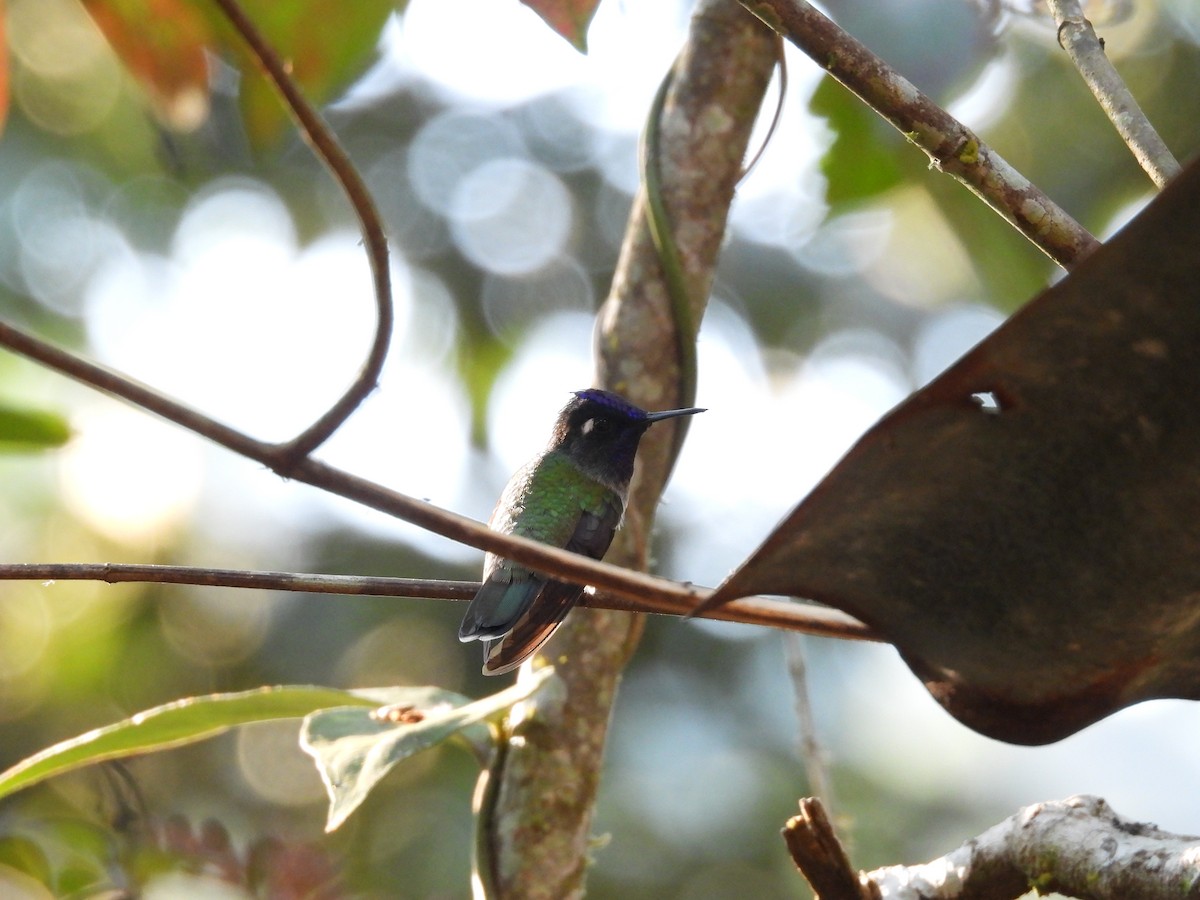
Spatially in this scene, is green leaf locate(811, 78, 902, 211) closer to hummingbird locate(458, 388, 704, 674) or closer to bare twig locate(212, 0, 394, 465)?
hummingbird locate(458, 388, 704, 674)

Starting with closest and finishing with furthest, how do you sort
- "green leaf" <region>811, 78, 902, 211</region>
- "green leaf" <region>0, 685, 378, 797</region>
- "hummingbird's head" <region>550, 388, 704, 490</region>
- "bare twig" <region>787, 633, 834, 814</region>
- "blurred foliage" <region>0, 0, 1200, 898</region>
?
1. "green leaf" <region>0, 685, 378, 797</region>
2. "bare twig" <region>787, 633, 834, 814</region>
3. "green leaf" <region>811, 78, 902, 211</region>
4. "hummingbird's head" <region>550, 388, 704, 490</region>
5. "blurred foliage" <region>0, 0, 1200, 898</region>

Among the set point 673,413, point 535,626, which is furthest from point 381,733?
point 673,413

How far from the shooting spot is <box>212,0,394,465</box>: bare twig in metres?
0.81

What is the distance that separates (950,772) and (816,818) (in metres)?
6.88

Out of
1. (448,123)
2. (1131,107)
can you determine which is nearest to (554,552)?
(1131,107)

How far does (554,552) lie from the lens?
70cm

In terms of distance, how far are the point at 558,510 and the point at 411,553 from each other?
14.0 feet

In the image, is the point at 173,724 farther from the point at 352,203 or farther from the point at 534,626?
the point at 352,203

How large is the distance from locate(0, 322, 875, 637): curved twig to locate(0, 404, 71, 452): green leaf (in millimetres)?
1065

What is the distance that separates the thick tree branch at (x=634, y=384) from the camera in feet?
6.67

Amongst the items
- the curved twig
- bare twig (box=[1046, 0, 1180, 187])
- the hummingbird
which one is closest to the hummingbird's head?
the hummingbird

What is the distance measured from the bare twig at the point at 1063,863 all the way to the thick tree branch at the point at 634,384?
840 millimetres

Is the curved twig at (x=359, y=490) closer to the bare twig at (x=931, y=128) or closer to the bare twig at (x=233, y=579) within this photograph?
the bare twig at (x=233, y=579)

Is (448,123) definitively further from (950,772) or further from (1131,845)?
(1131,845)
